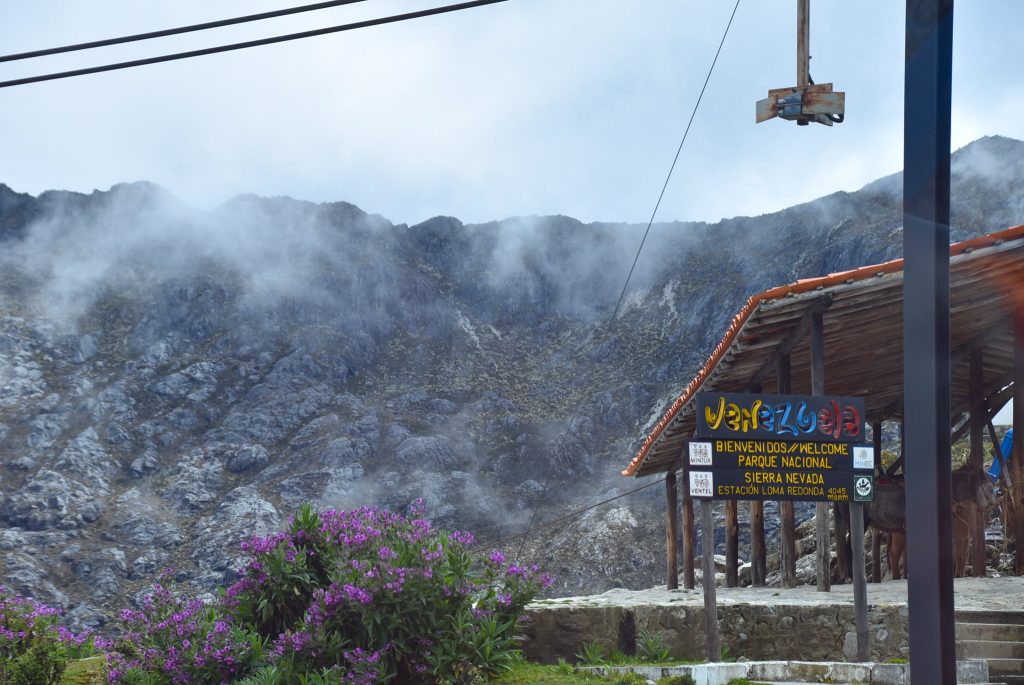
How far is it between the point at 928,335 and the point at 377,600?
212 inches

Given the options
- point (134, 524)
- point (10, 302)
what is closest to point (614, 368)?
point (134, 524)

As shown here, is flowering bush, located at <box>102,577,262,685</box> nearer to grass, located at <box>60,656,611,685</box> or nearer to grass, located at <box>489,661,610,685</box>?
grass, located at <box>60,656,611,685</box>

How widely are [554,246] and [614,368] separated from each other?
22.9 m

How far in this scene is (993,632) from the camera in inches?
394

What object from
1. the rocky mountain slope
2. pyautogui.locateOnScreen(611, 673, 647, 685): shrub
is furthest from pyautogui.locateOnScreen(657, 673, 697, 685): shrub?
the rocky mountain slope

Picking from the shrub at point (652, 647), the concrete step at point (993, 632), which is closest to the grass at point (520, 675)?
the shrub at point (652, 647)

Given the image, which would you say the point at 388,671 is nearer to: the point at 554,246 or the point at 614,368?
the point at 614,368

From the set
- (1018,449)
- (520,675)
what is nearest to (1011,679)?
(520,675)

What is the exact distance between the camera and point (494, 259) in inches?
3351

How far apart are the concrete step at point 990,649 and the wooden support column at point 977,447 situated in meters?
5.44

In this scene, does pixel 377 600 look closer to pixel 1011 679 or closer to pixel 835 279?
pixel 1011 679

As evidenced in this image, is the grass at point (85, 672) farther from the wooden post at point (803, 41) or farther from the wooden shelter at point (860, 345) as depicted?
the wooden post at point (803, 41)

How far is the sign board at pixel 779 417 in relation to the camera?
9.71m

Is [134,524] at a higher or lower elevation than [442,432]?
lower
